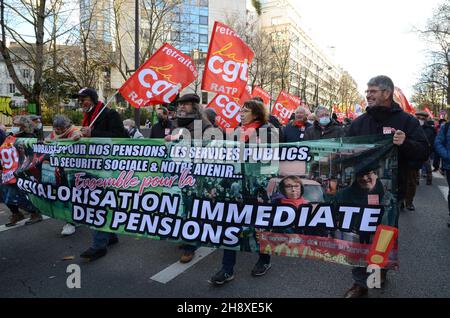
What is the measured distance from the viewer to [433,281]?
138 inches

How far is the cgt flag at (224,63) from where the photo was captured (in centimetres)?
589

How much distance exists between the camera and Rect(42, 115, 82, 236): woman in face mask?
4.33 metres

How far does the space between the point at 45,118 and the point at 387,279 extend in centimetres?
2803

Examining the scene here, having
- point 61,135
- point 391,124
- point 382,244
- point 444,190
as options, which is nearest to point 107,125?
point 61,135

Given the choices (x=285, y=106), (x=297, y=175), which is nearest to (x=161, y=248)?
(x=297, y=175)

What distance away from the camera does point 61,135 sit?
4.73 metres

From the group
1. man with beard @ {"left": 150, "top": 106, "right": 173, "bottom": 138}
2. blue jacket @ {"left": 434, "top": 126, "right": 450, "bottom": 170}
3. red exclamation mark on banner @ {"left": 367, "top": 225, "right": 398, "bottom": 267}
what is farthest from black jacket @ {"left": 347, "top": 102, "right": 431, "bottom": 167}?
man with beard @ {"left": 150, "top": 106, "right": 173, "bottom": 138}

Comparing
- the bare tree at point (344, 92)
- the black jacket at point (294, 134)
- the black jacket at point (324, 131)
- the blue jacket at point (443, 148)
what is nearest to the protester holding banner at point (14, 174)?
the black jacket at point (294, 134)

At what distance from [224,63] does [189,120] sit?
2119 mm

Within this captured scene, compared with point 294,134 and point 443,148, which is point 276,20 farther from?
point 443,148

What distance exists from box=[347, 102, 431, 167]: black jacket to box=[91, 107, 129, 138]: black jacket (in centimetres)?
293

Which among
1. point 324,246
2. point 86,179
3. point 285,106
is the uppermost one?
point 285,106

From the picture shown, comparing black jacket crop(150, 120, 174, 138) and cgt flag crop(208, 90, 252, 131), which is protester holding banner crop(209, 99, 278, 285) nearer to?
black jacket crop(150, 120, 174, 138)
